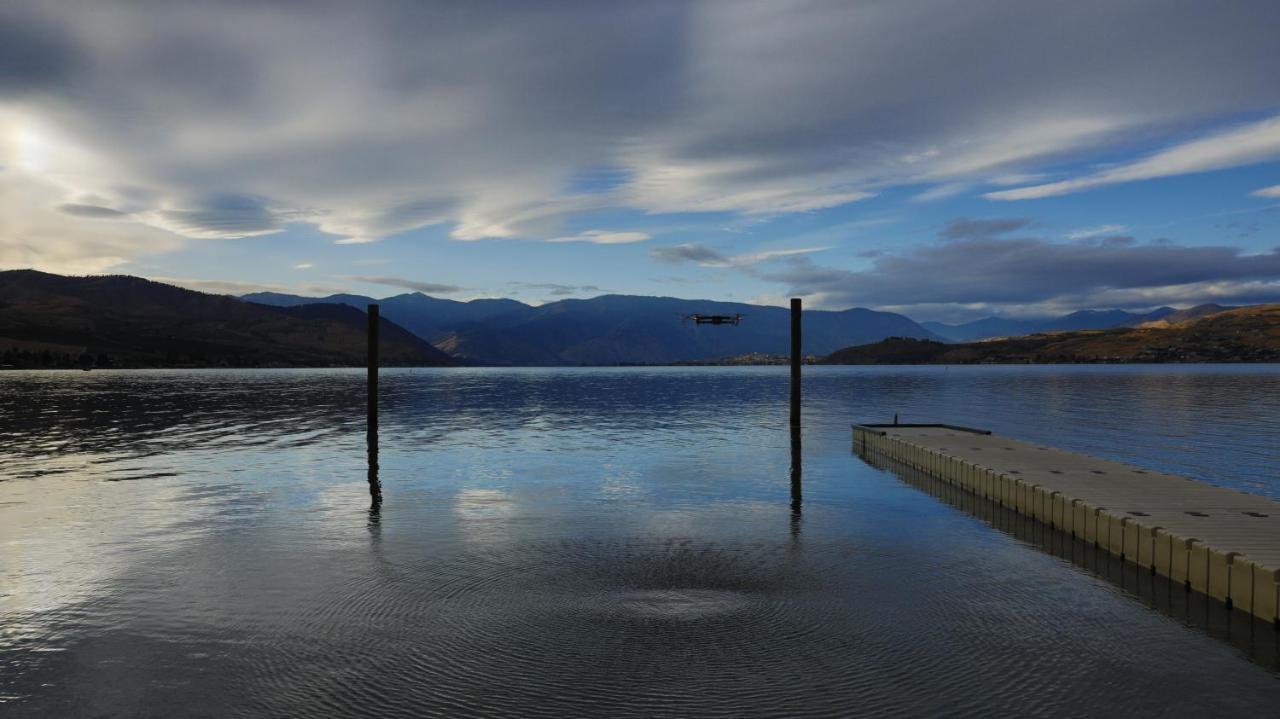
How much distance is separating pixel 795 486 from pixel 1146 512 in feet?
41.5

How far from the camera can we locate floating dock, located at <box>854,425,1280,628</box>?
548 inches

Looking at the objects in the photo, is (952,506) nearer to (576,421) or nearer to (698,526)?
(698,526)

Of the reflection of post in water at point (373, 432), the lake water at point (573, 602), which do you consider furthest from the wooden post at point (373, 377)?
the lake water at point (573, 602)

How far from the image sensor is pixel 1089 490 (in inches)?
868

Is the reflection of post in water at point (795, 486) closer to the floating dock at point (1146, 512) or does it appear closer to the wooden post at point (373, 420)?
the floating dock at point (1146, 512)

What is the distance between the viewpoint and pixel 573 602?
1431 centimetres

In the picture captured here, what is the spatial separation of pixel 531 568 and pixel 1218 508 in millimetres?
17270

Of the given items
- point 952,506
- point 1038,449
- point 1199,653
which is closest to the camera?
point 1199,653

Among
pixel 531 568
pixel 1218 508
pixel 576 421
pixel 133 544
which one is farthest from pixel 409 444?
pixel 1218 508

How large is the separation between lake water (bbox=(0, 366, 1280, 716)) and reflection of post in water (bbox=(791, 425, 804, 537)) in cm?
21

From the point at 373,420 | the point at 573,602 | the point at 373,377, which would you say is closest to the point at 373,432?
the point at 373,420

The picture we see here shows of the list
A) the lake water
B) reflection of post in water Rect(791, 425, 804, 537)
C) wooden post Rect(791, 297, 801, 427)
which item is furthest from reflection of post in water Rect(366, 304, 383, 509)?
wooden post Rect(791, 297, 801, 427)

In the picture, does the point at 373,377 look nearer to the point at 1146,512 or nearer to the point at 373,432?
the point at 373,432

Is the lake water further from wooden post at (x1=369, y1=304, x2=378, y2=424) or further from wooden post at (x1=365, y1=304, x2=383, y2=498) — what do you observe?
wooden post at (x1=369, y1=304, x2=378, y2=424)
